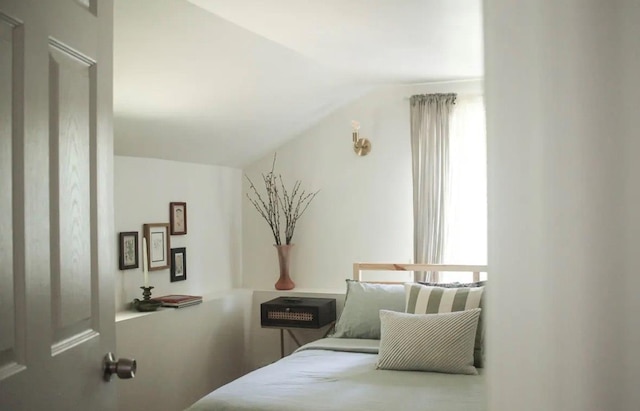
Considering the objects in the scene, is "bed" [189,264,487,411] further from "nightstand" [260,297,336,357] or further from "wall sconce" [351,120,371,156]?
"wall sconce" [351,120,371,156]

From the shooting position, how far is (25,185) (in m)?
1.14

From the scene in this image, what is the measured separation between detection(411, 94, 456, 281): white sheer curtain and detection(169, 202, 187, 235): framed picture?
1662 millimetres

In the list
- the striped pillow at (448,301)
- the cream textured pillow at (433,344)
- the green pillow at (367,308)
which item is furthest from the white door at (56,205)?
the green pillow at (367,308)

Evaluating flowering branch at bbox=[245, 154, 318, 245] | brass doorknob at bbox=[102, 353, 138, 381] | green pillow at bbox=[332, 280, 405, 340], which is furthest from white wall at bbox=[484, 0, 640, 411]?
flowering branch at bbox=[245, 154, 318, 245]

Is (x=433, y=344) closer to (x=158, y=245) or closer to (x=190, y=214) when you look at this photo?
(x=158, y=245)

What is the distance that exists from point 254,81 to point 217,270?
1.72 meters

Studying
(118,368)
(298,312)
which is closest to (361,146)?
(298,312)

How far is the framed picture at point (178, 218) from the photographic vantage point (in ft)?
13.7

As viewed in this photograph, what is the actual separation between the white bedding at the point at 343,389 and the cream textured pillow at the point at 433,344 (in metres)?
0.05

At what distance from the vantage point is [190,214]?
442 cm

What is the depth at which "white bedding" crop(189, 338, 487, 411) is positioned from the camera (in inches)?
104

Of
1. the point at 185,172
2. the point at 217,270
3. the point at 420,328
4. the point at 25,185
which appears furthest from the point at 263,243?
the point at 25,185

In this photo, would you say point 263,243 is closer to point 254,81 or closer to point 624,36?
point 254,81

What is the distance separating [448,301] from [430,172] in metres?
1.25
